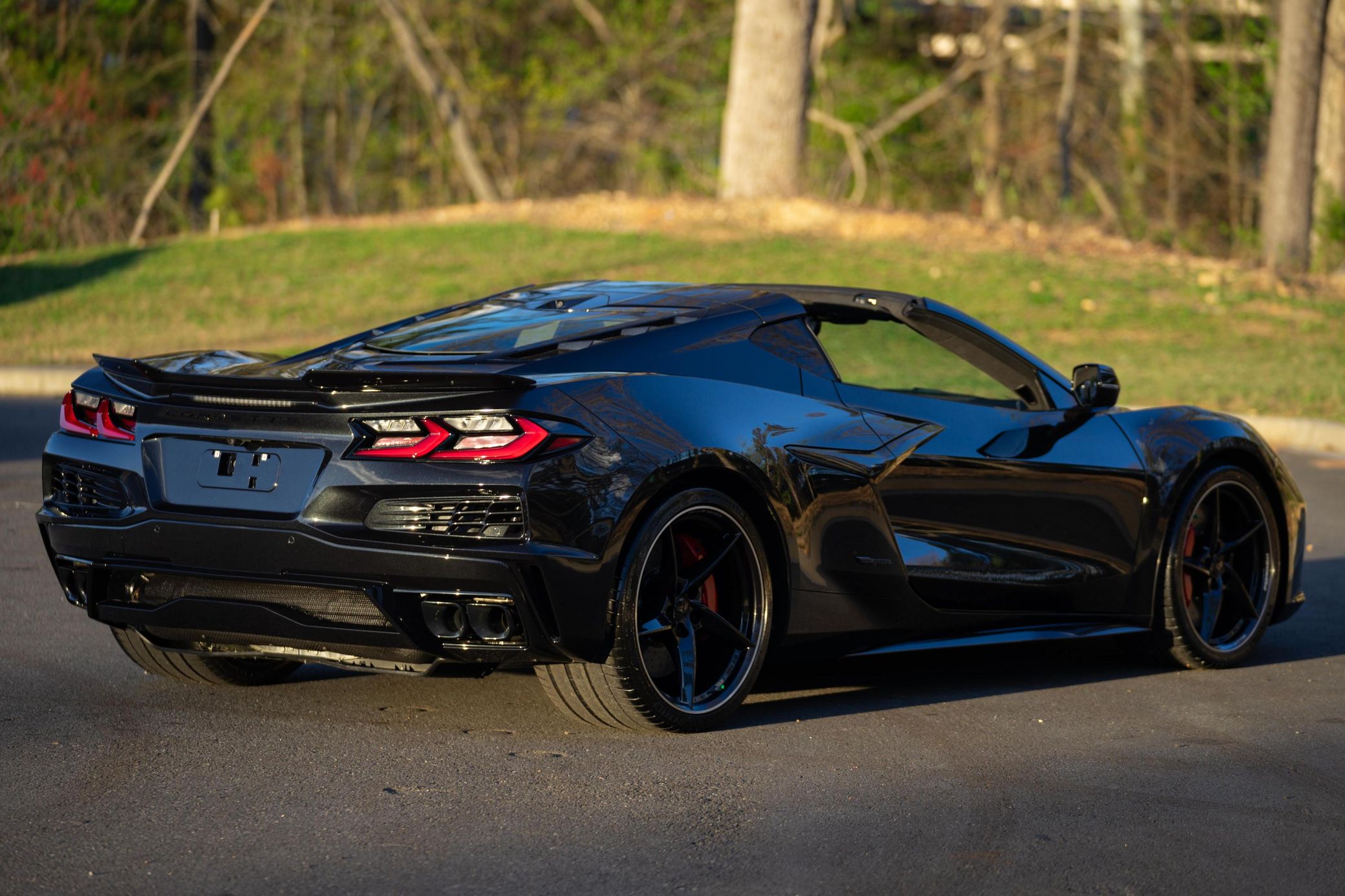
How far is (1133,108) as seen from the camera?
30562 millimetres

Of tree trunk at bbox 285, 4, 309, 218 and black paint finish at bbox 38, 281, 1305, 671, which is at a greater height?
tree trunk at bbox 285, 4, 309, 218

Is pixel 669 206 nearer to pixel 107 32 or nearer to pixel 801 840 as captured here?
pixel 107 32

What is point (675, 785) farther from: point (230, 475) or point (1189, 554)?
point (1189, 554)

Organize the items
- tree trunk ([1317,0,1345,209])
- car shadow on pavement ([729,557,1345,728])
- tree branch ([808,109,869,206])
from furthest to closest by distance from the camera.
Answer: tree branch ([808,109,869,206]) < tree trunk ([1317,0,1345,209]) < car shadow on pavement ([729,557,1345,728])

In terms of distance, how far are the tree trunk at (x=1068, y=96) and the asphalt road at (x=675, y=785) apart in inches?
1026

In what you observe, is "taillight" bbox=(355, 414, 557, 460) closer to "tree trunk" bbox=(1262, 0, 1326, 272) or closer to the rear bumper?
the rear bumper

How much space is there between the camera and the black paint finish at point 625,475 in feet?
14.9

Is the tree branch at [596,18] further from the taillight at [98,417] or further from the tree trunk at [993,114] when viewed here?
the taillight at [98,417]

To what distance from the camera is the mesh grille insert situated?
4.58 m

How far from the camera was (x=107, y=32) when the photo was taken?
3158 cm

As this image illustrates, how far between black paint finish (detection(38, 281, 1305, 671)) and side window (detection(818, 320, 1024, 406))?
0.22 ft

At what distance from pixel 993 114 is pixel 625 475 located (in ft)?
97.4

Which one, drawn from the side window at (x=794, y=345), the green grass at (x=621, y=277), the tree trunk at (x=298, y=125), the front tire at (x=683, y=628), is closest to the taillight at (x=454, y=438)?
the front tire at (x=683, y=628)

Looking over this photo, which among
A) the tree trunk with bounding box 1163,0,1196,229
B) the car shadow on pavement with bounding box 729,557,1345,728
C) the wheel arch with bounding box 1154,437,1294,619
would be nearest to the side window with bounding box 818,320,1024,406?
the wheel arch with bounding box 1154,437,1294,619
